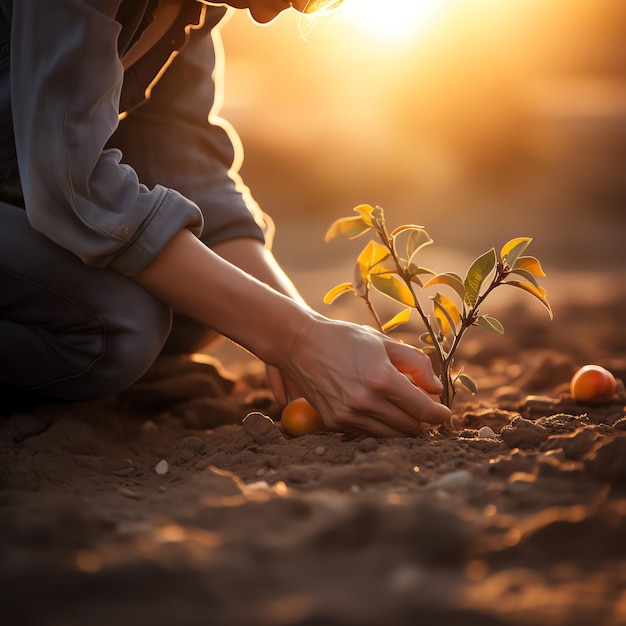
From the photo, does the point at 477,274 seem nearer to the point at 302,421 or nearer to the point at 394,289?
the point at 394,289

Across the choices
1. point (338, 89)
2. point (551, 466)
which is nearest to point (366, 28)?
point (338, 89)

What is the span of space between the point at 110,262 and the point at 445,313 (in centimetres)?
70

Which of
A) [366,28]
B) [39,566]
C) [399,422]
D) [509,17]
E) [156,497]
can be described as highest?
[509,17]

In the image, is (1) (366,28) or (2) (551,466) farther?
(1) (366,28)

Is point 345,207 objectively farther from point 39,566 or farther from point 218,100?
point 39,566

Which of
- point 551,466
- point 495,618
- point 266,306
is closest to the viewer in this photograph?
point 495,618

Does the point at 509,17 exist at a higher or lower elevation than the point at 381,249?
higher

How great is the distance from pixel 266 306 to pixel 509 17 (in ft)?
21.7

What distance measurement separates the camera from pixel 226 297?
141 centimetres

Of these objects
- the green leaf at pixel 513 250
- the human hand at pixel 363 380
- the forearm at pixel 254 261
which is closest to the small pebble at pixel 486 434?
the human hand at pixel 363 380

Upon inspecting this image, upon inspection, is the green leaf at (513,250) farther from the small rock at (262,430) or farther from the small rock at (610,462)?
the small rock at (262,430)

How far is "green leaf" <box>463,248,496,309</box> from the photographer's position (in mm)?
1485

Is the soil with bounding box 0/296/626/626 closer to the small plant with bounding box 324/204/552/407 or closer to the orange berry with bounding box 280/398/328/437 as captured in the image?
the orange berry with bounding box 280/398/328/437

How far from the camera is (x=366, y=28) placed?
6758 millimetres
